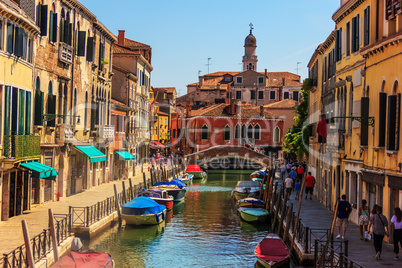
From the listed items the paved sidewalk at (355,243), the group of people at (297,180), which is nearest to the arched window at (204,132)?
the group of people at (297,180)

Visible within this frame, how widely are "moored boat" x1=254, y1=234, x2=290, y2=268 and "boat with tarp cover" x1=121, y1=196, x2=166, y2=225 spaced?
23.5ft

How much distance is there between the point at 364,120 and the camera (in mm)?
16031

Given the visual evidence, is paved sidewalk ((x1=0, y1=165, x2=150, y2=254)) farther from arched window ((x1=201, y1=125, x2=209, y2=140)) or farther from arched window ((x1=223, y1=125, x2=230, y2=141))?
arched window ((x1=223, y1=125, x2=230, y2=141))

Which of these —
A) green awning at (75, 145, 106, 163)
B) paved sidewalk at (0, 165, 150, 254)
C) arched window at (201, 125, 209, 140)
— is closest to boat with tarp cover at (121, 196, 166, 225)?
paved sidewalk at (0, 165, 150, 254)

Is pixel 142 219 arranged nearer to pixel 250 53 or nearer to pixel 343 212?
pixel 343 212

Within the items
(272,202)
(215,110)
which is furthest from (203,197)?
(215,110)

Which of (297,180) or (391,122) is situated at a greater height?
(391,122)

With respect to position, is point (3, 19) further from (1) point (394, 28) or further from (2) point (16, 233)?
(1) point (394, 28)

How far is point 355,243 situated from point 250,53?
85.6 m

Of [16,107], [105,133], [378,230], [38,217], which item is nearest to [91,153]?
[105,133]

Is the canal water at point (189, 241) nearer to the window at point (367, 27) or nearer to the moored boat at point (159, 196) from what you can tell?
the moored boat at point (159, 196)

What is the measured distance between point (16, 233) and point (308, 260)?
784 centimetres

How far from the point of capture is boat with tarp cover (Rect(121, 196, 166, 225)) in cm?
2198

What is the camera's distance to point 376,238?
41.3ft
